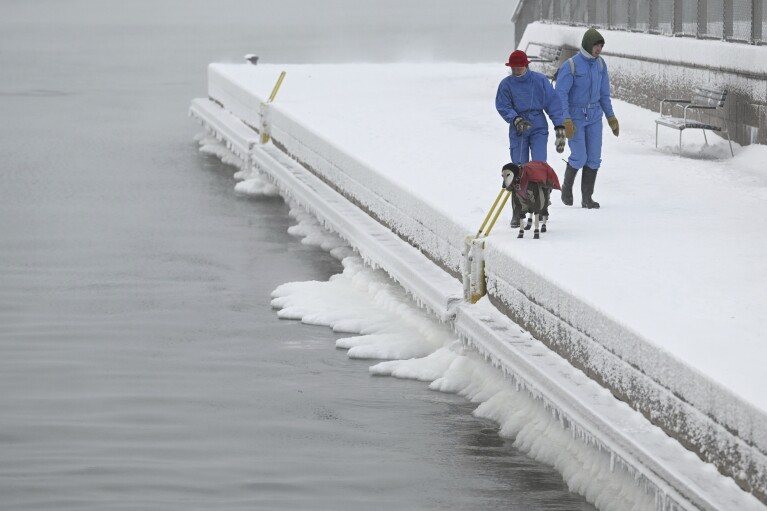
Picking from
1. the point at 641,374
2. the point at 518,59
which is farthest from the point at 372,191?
the point at 641,374

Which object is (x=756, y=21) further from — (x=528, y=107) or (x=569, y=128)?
(x=528, y=107)

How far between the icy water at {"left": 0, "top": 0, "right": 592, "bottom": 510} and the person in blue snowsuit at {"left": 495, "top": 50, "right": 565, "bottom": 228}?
2273mm

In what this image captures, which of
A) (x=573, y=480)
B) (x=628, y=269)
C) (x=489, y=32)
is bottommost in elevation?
(x=489, y=32)

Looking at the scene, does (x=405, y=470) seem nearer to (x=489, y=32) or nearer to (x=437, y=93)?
(x=437, y=93)

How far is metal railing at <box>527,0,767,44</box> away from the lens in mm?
19219

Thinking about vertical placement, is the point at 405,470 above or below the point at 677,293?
below

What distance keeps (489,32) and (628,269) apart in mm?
65920

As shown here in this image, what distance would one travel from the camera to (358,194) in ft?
57.1

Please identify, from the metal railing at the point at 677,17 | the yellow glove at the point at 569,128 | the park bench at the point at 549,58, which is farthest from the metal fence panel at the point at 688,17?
the yellow glove at the point at 569,128

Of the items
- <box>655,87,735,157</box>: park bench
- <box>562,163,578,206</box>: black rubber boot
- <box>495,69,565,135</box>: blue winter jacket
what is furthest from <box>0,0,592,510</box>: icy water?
<box>655,87,735,157</box>: park bench

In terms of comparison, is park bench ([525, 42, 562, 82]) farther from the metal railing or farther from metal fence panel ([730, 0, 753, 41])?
metal fence panel ([730, 0, 753, 41])

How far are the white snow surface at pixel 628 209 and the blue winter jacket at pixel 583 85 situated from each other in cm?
82

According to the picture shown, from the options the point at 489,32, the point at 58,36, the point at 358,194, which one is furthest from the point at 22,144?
the point at 489,32

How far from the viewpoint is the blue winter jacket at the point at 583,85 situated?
46.5 ft
